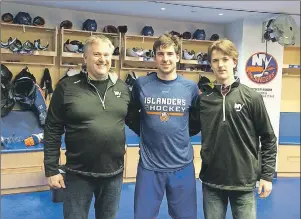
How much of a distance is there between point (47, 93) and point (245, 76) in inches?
113

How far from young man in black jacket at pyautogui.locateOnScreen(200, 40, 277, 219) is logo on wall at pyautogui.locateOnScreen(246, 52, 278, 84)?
3466 millimetres

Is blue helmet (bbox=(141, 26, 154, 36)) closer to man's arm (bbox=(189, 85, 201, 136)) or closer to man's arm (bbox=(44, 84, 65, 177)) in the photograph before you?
man's arm (bbox=(189, 85, 201, 136))

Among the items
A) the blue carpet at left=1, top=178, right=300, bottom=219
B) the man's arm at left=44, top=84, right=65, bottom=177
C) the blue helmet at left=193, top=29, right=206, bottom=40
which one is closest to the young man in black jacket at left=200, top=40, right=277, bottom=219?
the man's arm at left=44, top=84, right=65, bottom=177

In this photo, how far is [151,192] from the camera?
207 centimetres

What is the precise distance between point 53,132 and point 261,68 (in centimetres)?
400

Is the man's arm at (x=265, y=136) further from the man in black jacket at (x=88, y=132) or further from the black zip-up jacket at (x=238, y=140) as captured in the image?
the man in black jacket at (x=88, y=132)

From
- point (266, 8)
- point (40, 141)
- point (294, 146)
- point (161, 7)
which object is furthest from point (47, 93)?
point (294, 146)

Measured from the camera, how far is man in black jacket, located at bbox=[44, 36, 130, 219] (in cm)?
188

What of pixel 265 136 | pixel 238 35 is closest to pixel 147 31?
pixel 238 35

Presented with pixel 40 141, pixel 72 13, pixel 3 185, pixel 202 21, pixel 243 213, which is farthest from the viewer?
pixel 202 21

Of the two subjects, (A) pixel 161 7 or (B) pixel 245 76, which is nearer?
(A) pixel 161 7

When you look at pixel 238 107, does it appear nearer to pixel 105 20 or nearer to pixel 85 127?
pixel 85 127

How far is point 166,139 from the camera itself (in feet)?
6.68

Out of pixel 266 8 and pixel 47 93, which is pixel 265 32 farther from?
pixel 47 93
